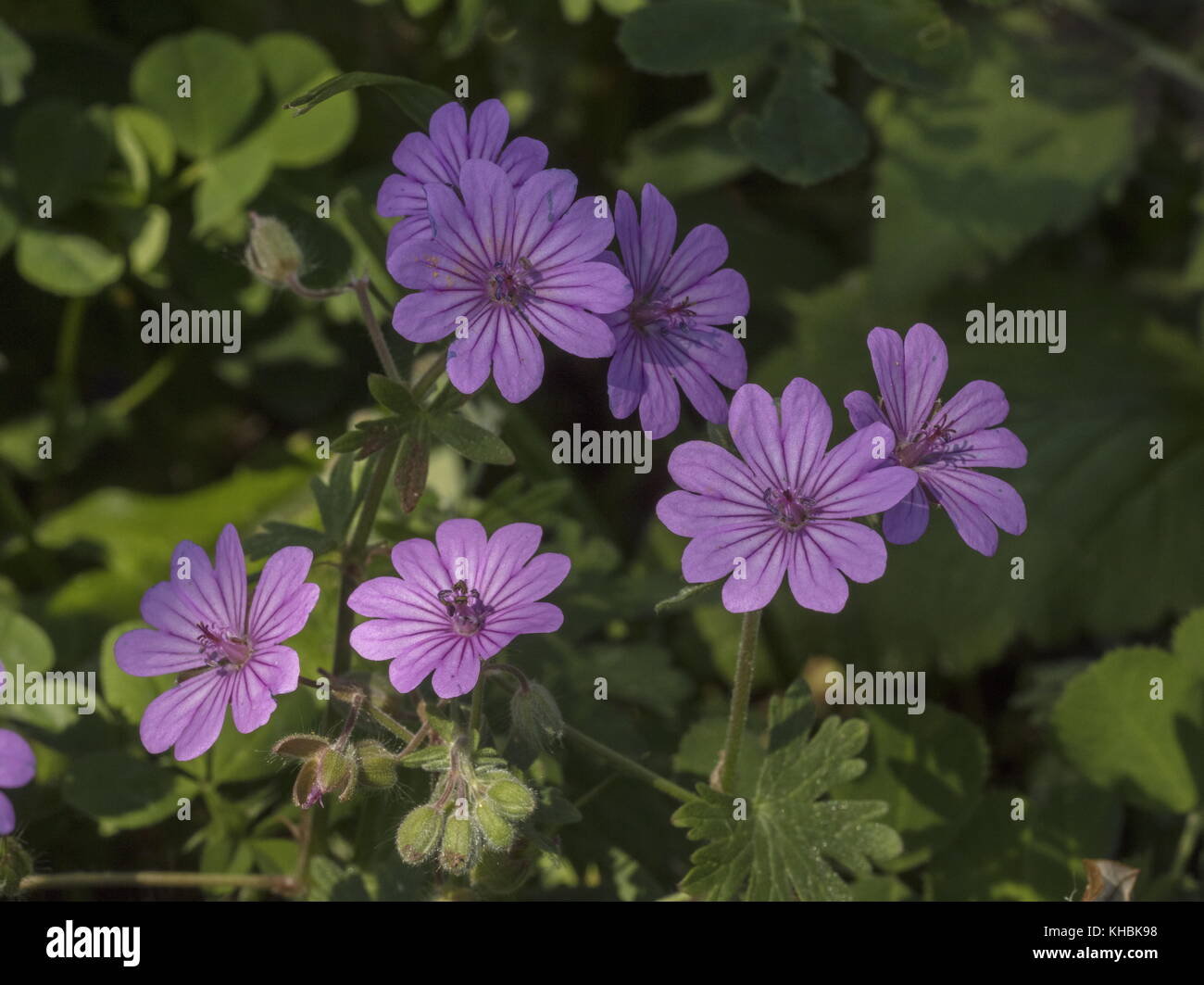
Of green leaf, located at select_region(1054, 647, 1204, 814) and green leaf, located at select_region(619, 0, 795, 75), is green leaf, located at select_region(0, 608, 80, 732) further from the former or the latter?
green leaf, located at select_region(1054, 647, 1204, 814)

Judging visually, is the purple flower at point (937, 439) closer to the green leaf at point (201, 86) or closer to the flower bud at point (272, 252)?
the flower bud at point (272, 252)

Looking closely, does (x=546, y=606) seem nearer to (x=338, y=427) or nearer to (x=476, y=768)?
(x=476, y=768)

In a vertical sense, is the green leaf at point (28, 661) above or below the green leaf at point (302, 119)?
below

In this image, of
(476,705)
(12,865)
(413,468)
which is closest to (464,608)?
(476,705)

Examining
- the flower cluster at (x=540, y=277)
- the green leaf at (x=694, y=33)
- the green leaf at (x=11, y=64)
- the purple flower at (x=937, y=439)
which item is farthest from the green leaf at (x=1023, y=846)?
the green leaf at (x=11, y=64)

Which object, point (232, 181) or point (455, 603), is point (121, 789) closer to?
point (455, 603)

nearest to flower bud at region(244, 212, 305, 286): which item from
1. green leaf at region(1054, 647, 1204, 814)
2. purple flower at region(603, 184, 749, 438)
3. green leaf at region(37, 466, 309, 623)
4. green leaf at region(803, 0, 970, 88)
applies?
purple flower at region(603, 184, 749, 438)
